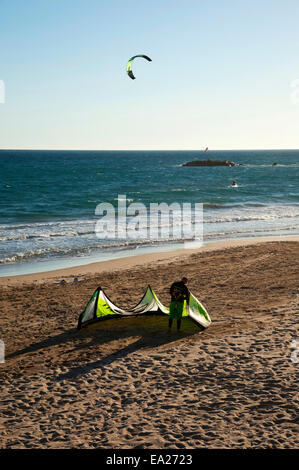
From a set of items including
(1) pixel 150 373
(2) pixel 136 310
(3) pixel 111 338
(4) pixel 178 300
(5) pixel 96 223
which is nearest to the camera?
(1) pixel 150 373

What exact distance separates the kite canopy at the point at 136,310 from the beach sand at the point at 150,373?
0.25 m

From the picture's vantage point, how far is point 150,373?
8.61 meters

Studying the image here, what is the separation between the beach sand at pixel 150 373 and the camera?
6.73 meters

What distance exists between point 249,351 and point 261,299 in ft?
12.5

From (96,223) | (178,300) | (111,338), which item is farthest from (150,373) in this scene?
(96,223)

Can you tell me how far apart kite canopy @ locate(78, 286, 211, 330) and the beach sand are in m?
0.25

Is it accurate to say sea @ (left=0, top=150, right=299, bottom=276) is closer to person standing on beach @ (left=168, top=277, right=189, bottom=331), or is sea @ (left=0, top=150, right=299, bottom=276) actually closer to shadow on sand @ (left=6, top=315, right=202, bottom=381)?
shadow on sand @ (left=6, top=315, right=202, bottom=381)

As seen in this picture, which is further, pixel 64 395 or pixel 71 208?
pixel 71 208

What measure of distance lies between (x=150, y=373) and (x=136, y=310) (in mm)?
2896

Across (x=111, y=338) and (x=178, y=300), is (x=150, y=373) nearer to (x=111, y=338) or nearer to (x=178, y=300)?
(x=111, y=338)

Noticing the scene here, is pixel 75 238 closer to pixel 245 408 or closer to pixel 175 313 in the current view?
pixel 175 313

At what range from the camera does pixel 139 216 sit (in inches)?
1259
